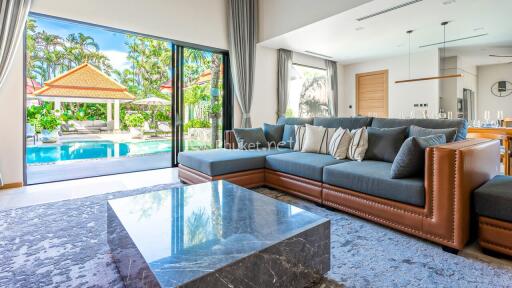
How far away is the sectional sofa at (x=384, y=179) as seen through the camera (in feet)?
5.74

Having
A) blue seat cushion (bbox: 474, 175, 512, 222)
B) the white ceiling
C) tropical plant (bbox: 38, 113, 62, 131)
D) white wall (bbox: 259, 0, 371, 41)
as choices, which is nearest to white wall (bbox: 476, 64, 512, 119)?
the white ceiling

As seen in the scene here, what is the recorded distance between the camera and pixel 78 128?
722cm

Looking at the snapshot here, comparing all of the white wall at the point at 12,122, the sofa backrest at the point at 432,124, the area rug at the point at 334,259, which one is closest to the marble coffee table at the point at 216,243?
the area rug at the point at 334,259

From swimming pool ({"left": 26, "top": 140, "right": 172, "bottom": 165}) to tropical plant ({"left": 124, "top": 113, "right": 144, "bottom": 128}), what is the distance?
55 cm

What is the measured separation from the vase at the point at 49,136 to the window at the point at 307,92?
5785 millimetres

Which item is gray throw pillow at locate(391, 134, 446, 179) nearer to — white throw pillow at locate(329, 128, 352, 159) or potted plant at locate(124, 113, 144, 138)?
white throw pillow at locate(329, 128, 352, 159)

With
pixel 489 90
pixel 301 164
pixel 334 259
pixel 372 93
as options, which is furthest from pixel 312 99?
→ pixel 489 90

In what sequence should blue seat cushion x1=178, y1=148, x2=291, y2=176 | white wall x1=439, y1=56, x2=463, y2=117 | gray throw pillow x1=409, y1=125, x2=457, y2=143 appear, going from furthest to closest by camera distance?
white wall x1=439, y1=56, x2=463, y2=117
blue seat cushion x1=178, y1=148, x2=291, y2=176
gray throw pillow x1=409, y1=125, x2=457, y2=143

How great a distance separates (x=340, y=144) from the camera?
3.10 meters

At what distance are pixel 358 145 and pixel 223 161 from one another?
1.54 meters

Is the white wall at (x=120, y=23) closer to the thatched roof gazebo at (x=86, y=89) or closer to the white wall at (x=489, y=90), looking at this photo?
the thatched roof gazebo at (x=86, y=89)

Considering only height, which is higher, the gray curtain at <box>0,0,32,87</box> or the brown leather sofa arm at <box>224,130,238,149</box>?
the gray curtain at <box>0,0,32,87</box>

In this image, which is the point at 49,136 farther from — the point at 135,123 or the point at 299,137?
the point at 299,137

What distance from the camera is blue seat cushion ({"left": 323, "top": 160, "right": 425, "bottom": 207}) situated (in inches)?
76.7
